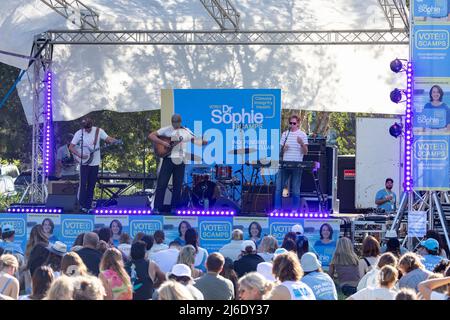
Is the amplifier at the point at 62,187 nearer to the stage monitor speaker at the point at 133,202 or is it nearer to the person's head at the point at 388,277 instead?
the stage monitor speaker at the point at 133,202

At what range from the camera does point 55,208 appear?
15.2m

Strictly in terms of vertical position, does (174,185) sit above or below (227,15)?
below

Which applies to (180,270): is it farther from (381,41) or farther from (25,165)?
(25,165)

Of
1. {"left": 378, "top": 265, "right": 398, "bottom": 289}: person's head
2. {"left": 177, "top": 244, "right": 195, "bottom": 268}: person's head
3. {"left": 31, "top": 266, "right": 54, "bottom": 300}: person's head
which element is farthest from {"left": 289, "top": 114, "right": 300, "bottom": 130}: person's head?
{"left": 31, "top": 266, "right": 54, "bottom": 300}: person's head

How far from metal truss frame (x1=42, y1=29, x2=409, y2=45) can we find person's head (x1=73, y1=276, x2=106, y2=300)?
11.4 meters

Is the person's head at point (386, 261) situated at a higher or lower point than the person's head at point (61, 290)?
lower

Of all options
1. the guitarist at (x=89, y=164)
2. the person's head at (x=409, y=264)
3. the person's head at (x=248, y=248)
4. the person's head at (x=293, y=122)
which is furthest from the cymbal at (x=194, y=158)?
the person's head at (x=409, y=264)

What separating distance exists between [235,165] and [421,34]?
14.2 ft

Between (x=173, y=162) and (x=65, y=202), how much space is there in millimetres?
1943

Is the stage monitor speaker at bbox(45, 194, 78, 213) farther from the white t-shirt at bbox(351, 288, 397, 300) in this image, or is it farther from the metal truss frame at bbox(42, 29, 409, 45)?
the white t-shirt at bbox(351, 288, 397, 300)

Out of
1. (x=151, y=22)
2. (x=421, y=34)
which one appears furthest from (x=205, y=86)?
(x=421, y=34)

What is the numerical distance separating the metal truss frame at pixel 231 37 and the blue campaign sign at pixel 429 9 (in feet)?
10.4

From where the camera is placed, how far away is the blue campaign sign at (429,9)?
13.5 meters

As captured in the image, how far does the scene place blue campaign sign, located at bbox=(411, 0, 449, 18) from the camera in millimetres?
13492
